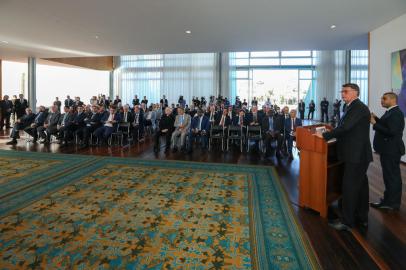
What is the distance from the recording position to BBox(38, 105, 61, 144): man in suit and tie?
28.6ft

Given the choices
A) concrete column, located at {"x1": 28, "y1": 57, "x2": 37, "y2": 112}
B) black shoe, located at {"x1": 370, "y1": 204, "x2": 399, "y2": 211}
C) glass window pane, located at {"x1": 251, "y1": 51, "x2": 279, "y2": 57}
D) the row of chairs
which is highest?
glass window pane, located at {"x1": 251, "y1": 51, "x2": 279, "y2": 57}

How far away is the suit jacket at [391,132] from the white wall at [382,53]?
3.52 m

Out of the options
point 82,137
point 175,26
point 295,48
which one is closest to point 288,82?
point 295,48

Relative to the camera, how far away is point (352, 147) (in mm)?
2910

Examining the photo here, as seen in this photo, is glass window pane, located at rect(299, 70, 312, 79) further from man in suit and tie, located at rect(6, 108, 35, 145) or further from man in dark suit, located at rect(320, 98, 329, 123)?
man in suit and tie, located at rect(6, 108, 35, 145)

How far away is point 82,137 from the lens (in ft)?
29.3

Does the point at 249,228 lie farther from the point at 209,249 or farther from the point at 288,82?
the point at 288,82

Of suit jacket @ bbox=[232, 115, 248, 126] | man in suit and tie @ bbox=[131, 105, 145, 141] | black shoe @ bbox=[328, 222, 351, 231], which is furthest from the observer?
man in suit and tie @ bbox=[131, 105, 145, 141]

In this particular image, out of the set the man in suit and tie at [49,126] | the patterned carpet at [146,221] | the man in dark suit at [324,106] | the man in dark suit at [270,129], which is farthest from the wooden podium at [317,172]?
the man in dark suit at [324,106]

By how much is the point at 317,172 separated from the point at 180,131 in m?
4.99

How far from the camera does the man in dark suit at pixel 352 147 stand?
Result: 2.88m

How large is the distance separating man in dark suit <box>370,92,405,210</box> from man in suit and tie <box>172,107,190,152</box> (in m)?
4.97

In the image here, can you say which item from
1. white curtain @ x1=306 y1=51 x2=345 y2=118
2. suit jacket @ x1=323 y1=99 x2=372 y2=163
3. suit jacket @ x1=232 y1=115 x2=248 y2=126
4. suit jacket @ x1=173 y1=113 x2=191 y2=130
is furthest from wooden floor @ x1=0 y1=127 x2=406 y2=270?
white curtain @ x1=306 y1=51 x2=345 y2=118

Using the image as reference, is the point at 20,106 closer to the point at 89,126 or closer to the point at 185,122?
the point at 89,126
